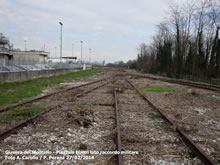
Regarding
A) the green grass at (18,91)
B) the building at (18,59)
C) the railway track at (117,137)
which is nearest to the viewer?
the railway track at (117,137)

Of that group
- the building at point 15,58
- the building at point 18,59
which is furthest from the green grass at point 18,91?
the building at point 18,59

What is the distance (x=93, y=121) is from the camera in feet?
22.5

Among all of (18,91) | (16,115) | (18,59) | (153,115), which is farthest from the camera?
(18,59)

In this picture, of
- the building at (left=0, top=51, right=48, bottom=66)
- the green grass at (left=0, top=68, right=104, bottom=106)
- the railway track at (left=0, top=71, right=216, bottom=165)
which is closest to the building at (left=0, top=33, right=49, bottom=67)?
the building at (left=0, top=51, right=48, bottom=66)

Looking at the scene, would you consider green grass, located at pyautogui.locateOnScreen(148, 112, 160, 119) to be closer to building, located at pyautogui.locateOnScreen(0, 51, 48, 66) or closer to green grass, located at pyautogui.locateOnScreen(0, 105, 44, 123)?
green grass, located at pyautogui.locateOnScreen(0, 105, 44, 123)

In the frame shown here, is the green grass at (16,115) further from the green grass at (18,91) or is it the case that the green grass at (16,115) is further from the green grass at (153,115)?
the green grass at (153,115)

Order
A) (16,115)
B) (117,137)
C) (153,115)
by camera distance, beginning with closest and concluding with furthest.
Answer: (117,137)
(16,115)
(153,115)

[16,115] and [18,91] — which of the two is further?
[18,91]

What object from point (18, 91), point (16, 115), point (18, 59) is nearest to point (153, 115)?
point (16, 115)

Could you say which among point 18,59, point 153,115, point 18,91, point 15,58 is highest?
point 15,58

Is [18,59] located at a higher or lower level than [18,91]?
higher

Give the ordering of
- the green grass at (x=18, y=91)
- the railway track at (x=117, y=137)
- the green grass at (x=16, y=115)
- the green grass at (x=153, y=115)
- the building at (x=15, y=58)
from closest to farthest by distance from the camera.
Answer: the railway track at (x=117, y=137) < the green grass at (x=16, y=115) < the green grass at (x=153, y=115) < the green grass at (x=18, y=91) < the building at (x=15, y=58)

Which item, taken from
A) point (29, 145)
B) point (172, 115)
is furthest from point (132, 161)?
point (172, 115)

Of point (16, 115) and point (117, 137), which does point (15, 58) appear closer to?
point (16, 115)
